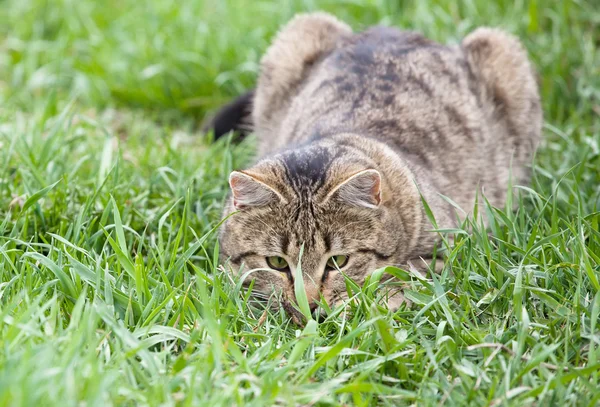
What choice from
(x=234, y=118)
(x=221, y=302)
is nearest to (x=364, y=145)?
(x=221, y=302)

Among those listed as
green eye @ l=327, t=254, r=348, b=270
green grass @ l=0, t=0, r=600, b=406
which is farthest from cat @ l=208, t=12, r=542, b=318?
green grass @ l=0, t=0, r=600, b=406

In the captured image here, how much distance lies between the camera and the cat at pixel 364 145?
11.8 feet

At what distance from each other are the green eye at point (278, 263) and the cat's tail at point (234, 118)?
229cm

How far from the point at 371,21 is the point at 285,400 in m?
4.60

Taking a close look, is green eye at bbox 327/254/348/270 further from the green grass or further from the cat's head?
the green grass

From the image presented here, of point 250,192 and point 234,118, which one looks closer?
point 250,192

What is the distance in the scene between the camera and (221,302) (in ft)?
11.3

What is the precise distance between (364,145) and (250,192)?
29.3 inches

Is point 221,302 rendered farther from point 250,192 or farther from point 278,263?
point 250,192

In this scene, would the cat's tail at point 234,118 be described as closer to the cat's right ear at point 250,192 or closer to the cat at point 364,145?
the cat at point 364,145

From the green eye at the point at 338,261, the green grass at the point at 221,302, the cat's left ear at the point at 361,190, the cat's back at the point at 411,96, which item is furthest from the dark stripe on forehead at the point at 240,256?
the cat's back at the point at 411,96

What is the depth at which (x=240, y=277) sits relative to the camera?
11.7 ft

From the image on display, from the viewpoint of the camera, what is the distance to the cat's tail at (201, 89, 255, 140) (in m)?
5.86

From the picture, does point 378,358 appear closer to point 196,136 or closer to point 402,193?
point 402,193
